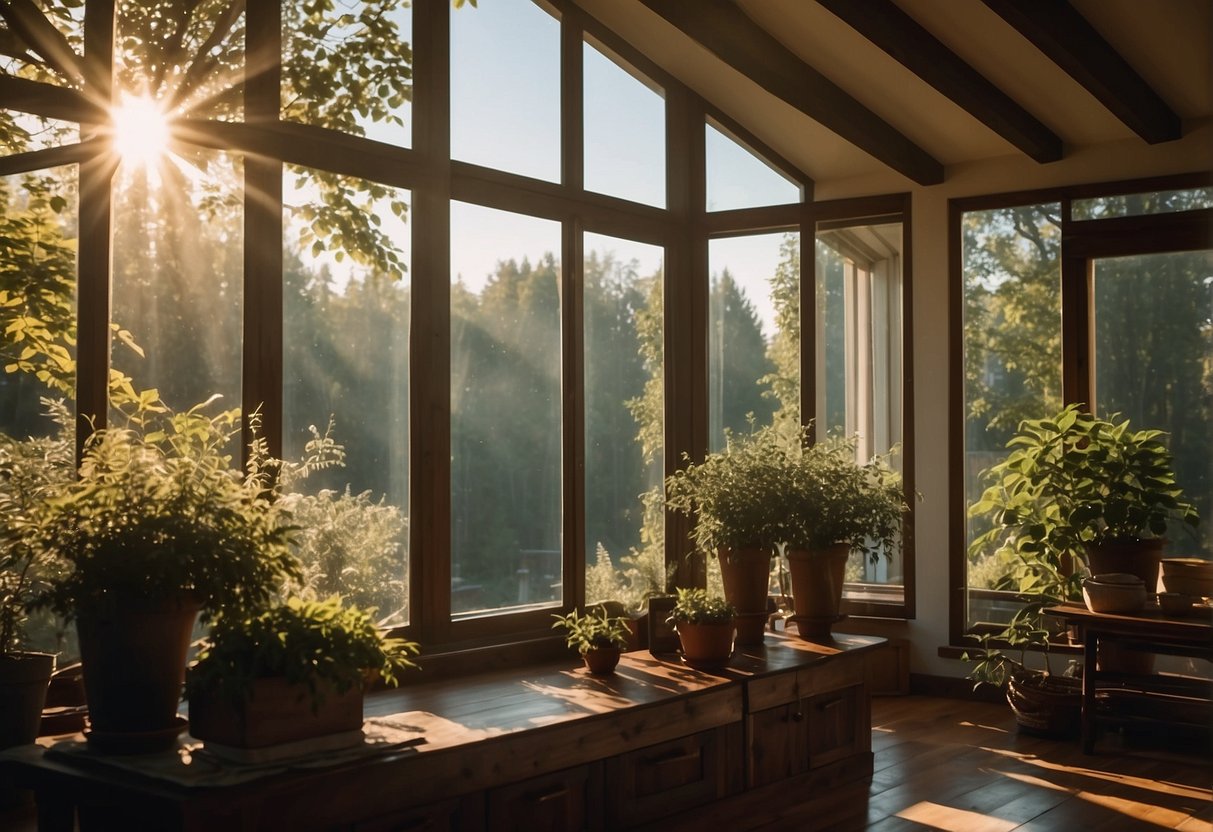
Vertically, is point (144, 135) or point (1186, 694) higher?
point (144, 135)

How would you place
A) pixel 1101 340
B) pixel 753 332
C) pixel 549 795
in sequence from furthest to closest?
pixel 753 332 < pixel 1101 340 < pixel 549 795

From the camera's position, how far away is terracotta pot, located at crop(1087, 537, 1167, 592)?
5176 mm

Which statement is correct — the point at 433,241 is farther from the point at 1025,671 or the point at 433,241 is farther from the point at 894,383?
the point at 1025,671

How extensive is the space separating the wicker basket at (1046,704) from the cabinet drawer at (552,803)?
2.56m

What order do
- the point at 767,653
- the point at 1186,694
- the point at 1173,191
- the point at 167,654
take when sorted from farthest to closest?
the point at 1173,191, the point at 1186,694, the point at 767,653, the point at 167,654

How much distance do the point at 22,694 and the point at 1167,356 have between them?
513cm

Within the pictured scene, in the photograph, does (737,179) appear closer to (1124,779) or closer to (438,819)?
(1124,779)

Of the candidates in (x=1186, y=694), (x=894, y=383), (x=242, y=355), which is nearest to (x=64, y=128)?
(x=242, y=355)

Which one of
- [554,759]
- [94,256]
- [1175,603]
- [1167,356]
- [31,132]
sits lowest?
[554,759]

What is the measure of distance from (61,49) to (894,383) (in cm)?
435

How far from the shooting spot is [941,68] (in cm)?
516

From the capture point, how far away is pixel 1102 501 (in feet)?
17.2

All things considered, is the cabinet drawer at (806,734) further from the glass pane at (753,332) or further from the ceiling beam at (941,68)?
the ceiling beam at (941,68)

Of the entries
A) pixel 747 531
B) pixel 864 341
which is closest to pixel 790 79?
pixel 864 341
